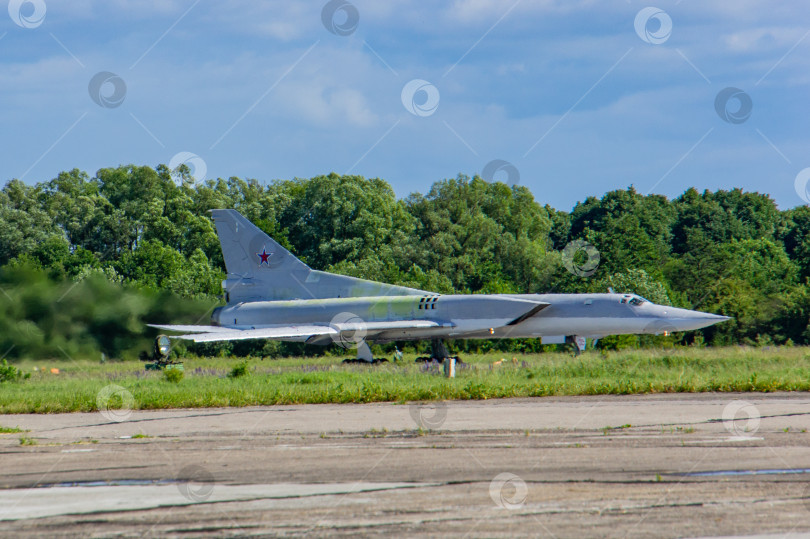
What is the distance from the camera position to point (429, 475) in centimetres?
835

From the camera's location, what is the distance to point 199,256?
69188mm

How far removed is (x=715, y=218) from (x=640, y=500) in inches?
3745

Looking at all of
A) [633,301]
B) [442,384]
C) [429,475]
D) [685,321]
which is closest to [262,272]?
[633,301]

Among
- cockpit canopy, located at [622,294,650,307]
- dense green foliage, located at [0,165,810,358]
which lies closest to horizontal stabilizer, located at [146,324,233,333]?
dense green foliage, located at [0,165,810,358]

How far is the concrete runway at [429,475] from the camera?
20.7 feet

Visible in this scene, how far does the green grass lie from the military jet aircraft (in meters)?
4.29

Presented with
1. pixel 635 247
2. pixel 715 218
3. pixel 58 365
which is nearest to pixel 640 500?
pixel 58 365

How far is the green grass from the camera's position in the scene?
18.0 meters

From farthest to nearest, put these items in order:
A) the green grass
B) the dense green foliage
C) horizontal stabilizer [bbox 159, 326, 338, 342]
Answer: the dense green foliage → horizontal stabilizer [bbox 159, 326, 338, 342] → the green grass

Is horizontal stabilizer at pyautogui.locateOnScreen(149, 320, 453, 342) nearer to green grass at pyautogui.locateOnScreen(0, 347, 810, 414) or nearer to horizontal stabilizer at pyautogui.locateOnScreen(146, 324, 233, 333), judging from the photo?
horizontal stabilizer at pyautogui.locateOnScreen(146, 324, 233, 333)

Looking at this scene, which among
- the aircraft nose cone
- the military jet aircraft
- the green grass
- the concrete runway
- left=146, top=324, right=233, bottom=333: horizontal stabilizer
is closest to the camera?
the concrete runway

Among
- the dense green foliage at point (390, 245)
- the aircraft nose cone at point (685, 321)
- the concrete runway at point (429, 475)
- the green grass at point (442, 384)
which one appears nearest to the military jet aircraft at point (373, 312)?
the aircraft nose cone at point (685, 321)

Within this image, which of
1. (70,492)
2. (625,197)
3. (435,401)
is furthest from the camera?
(625,197)

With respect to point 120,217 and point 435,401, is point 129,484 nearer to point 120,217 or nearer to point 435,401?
point 435,401
